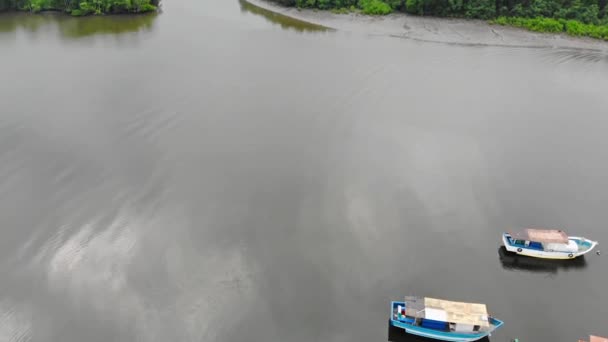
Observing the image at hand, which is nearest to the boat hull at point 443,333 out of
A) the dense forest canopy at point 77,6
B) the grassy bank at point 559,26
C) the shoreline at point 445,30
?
the shoreline at point 445,30

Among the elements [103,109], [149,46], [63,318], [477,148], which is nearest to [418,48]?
[477,148]

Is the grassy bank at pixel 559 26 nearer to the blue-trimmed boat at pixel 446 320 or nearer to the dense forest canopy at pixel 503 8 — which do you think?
the dense forest canopy at pixel 503 8

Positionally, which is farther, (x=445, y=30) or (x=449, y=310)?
(x=445, y=30)

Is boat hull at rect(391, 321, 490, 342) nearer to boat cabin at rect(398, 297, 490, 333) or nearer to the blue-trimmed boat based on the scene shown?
the blue-trimmed boat

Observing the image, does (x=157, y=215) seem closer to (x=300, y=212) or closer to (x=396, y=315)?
(x=300, y=212)

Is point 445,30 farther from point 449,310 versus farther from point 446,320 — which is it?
point 446,320

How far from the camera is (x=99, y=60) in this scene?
46906mm

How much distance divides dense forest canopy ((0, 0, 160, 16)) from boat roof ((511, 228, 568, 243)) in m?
64.0

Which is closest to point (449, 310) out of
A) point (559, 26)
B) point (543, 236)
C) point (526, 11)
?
point (543, 236)

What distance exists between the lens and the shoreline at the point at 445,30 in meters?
56.5

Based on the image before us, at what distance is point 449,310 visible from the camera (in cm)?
2169

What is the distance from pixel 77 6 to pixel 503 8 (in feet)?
222

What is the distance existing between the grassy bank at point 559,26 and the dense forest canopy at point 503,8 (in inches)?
60.9

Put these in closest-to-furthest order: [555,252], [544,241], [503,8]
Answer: [544,241], [555,252], [503,8]
